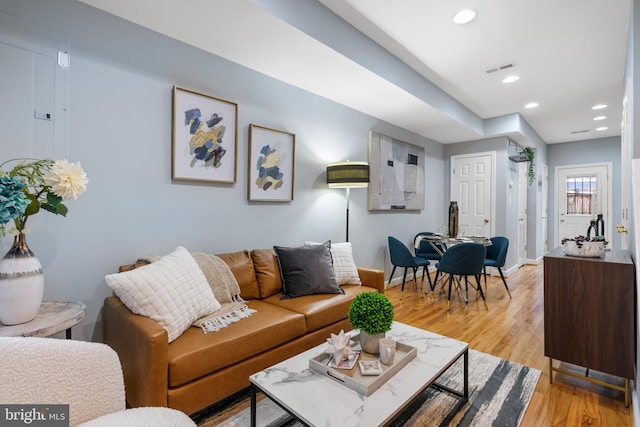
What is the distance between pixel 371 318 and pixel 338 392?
0.38m

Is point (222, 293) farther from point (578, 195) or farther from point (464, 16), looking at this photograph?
point (578, 195)

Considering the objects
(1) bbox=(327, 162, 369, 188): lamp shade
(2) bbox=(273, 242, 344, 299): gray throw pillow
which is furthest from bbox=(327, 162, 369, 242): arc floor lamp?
(2) bbox=(273, 242, 344, 299): gray throw pillow

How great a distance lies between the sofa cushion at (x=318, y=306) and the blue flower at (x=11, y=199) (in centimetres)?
160

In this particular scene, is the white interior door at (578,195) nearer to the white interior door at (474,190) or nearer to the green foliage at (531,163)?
the green foliage at (531,163)

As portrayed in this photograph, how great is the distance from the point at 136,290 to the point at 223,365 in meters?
0.63

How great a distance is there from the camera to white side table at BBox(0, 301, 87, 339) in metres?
1.29

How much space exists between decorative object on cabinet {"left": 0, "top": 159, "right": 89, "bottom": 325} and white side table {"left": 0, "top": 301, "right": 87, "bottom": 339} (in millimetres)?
50

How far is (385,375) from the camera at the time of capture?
1.39 meters

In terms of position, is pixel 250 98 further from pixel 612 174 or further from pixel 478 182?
pixel 612 174

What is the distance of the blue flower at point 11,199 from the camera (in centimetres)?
127

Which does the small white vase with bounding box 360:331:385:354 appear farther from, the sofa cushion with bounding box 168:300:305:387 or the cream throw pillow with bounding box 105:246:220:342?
the cream throw pillow with bounding box 105:246:220:342

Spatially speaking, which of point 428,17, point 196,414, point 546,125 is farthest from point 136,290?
point 546,125

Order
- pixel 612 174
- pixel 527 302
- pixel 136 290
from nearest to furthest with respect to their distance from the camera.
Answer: pixel 136 290, pixel 527 302, pixel 612 174

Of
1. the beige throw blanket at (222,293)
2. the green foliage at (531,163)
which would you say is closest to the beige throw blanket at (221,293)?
the beige throw blanket at (222,293)
